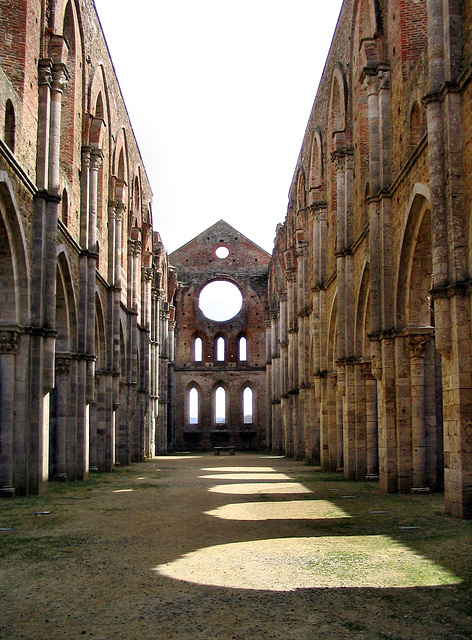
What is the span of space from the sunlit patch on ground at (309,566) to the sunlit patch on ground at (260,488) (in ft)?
23.0

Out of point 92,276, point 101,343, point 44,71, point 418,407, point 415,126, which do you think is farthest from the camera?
point 101,343

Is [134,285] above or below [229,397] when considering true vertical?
above

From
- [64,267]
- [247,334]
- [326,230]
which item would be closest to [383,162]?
[64,267]

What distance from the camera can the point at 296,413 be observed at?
3306 centimetres

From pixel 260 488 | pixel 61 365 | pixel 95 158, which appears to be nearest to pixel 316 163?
pixel 95 158

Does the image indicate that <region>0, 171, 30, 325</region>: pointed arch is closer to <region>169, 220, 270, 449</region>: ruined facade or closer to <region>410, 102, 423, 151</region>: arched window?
<region>410, 102, 423, 151</region>: arched window

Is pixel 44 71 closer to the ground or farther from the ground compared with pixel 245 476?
farther from the ground

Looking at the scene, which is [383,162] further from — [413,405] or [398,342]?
[413,405]

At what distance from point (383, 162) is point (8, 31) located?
8106 mm

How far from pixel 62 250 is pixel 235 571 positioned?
41.2 ft

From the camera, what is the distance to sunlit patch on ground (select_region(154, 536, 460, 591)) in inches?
252

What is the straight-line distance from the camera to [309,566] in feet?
23.4

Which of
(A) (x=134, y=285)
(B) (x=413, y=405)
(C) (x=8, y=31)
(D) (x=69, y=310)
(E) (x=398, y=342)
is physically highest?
(C) (x=8, y=31)

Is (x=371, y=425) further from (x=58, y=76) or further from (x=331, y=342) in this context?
(x=58, y=76)
